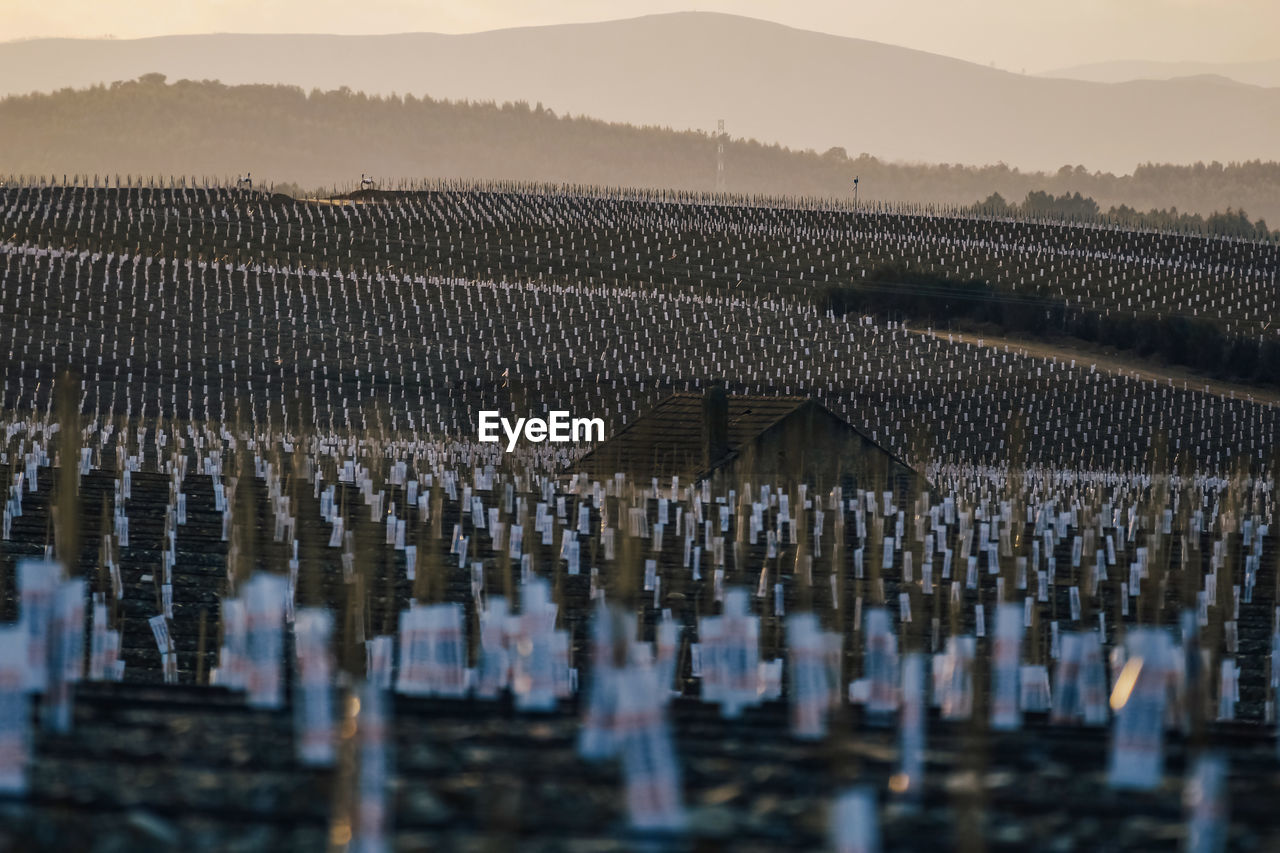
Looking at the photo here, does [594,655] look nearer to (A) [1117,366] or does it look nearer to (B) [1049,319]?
(A) [1117,366]

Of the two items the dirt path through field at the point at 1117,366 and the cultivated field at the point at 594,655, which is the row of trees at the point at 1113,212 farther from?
the cultivated field at the point at 594,655

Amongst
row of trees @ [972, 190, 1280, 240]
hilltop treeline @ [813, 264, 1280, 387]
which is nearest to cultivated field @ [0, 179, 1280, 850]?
hilltop treeline @ [813, 264, 1280, 387]

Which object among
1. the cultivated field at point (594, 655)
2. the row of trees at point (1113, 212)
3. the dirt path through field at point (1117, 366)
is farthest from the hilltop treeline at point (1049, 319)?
the row of trees at point (1113, 212)

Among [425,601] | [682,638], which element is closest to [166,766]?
[425,601]

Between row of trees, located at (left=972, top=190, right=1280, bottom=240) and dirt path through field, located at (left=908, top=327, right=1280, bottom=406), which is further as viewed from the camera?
row of trees, located at (left=972, top=190, right=1280, bottom=240)

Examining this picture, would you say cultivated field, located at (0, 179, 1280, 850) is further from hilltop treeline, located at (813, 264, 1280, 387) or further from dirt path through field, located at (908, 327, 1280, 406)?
hilltop treeline, located at (813, 264, 1280, 387)

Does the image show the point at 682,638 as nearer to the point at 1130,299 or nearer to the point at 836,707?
the point at 836,707
